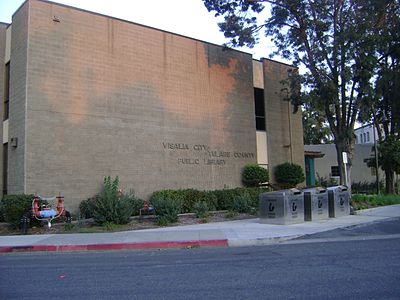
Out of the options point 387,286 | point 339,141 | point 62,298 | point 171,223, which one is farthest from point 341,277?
point 339,141

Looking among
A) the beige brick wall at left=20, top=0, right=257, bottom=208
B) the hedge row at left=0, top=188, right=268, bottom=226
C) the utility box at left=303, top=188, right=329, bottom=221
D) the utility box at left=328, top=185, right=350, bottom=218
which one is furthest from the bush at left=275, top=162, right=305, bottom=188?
the utility box at left=303, top=188, right=329, bottom=221

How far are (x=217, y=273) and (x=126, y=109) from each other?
42.5ft

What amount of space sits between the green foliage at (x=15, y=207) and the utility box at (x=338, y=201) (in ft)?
37.9

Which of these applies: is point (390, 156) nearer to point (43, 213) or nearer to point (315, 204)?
point (315, 204)

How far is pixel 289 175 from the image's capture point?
83.0ft

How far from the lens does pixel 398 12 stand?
2450cm

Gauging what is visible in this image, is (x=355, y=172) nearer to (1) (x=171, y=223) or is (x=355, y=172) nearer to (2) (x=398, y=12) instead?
(2) (x=398, y=12)

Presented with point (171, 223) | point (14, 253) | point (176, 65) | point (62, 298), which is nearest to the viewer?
point (62, 298)

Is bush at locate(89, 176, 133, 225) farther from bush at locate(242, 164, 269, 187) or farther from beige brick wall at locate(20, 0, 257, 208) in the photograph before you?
bush at locate(242, 164, 269, 187)

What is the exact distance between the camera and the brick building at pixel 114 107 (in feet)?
56.4

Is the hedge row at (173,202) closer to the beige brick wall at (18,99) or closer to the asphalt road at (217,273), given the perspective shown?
the beige brick wall at (18,99)

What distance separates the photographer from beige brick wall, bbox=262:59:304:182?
2628 cm

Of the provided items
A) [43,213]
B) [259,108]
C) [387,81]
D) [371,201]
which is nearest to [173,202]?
[43,213]

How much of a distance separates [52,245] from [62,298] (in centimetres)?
587
